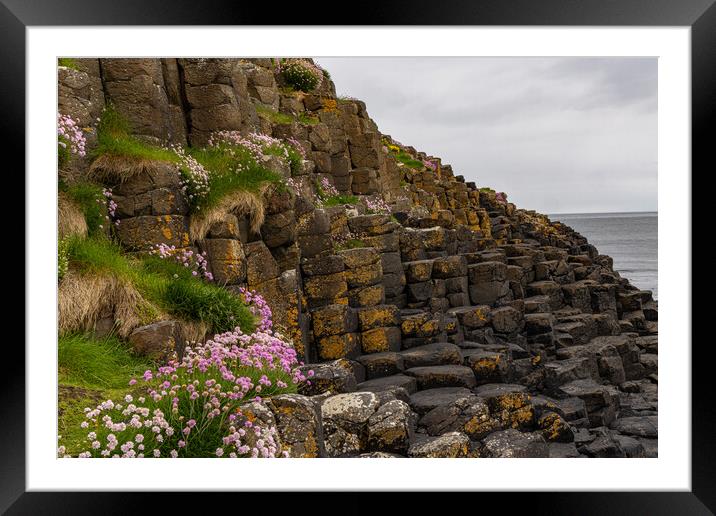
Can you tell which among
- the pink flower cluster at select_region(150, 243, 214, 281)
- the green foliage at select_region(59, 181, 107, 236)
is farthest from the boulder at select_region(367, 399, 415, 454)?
the green foliage at select_region(59, 181, 107, 236)

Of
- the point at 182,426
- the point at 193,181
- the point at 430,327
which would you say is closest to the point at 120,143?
the point at 193,181

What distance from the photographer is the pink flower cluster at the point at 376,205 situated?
24516mm

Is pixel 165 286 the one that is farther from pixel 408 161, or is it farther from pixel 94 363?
→ pixel 408 161

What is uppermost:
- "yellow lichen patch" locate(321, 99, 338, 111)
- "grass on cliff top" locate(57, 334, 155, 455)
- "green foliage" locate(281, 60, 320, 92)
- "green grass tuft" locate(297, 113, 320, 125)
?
"green foliage" locate(281, 60, 320, 92)

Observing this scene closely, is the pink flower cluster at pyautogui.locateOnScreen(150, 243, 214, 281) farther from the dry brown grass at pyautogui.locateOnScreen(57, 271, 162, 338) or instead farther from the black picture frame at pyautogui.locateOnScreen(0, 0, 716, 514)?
the black picture frame at pyautogui.locateOnScreen(0, 0, 716, 514)

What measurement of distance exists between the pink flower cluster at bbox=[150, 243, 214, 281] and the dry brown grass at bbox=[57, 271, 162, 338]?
150cm

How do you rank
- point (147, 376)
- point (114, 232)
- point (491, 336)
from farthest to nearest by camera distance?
point (491, 336) → point (114, 232) → point (147, 376)

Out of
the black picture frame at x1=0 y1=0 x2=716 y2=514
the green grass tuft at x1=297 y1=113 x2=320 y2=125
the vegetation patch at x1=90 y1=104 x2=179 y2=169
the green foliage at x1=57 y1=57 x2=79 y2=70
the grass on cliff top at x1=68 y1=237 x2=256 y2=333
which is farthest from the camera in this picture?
the green grass tuft at x1=297 y1=113 x2=320 y2=125

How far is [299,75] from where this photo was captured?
2258 cm

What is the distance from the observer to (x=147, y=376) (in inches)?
199

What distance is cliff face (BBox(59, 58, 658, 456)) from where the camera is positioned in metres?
9.21

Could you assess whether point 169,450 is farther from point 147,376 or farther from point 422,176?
point 422,176
